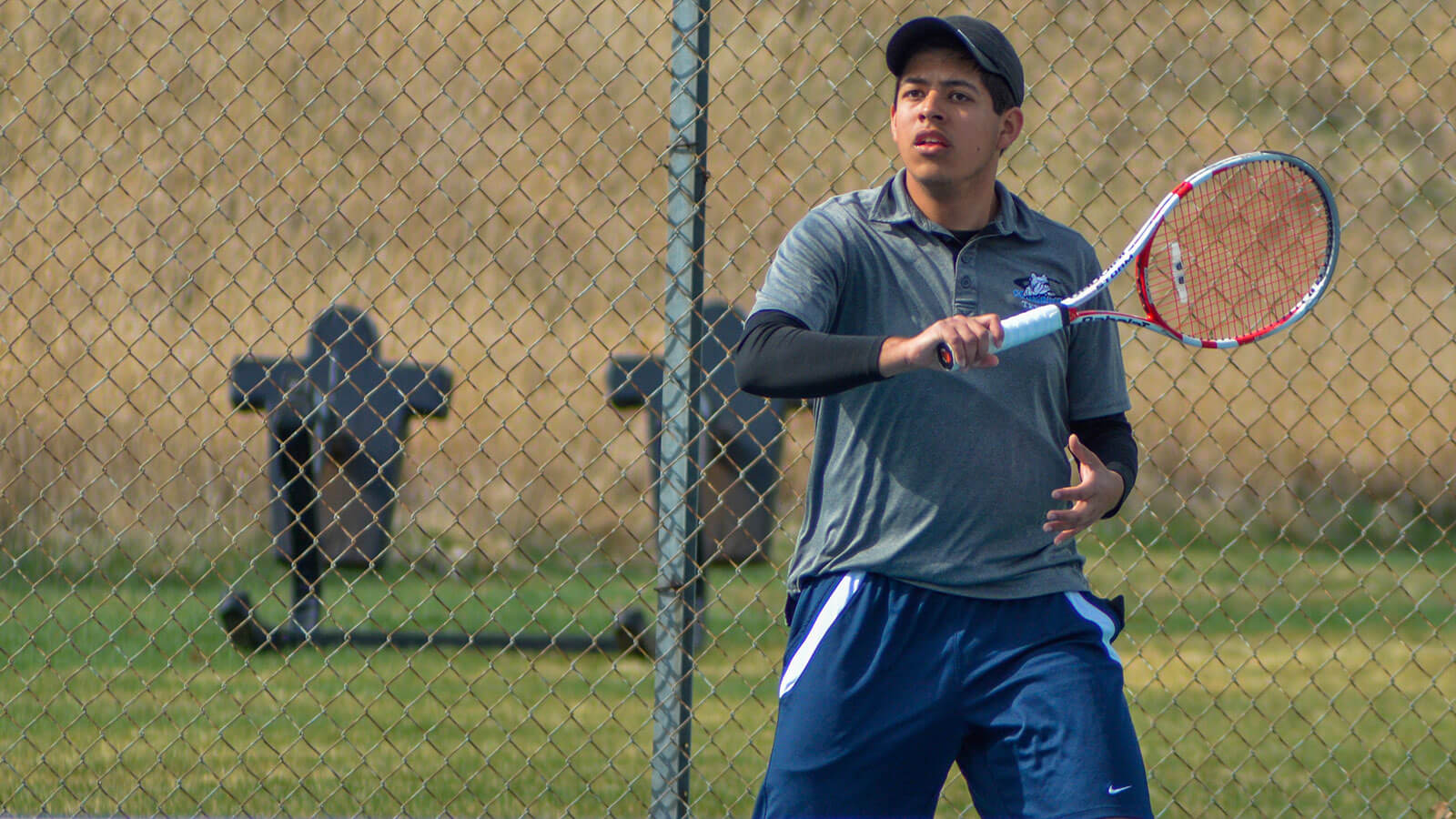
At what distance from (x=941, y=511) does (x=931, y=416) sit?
5.6 inches

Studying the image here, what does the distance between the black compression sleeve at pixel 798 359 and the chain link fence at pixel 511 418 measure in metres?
1.53

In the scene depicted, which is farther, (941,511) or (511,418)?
(511,418)

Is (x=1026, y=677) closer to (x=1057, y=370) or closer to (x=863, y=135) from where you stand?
(x=1057, y=370)

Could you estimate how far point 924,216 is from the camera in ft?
7.29

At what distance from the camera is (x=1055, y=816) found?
2.04 meters

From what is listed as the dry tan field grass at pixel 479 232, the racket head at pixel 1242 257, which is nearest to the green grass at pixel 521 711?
the dry tan field grass at pixel 479 232

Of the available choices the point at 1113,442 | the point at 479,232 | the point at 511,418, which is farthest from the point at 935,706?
the point at 479,232

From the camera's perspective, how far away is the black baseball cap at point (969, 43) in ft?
7.16

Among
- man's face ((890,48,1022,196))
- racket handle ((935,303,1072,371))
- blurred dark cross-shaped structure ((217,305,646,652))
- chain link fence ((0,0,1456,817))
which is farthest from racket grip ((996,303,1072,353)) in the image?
blurred dark cross-shaped structure ((217,305,646,652))

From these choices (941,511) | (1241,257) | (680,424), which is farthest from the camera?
(680,424)

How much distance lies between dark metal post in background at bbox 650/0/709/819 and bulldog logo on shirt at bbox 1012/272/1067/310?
3.68ft

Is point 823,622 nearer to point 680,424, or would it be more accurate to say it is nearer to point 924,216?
point 924,216

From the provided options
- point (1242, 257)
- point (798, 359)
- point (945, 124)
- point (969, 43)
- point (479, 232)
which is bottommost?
point (798, 359)

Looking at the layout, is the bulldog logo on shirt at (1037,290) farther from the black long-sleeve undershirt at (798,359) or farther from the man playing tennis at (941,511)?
the black long-sleeve undershirt at (798,359)
